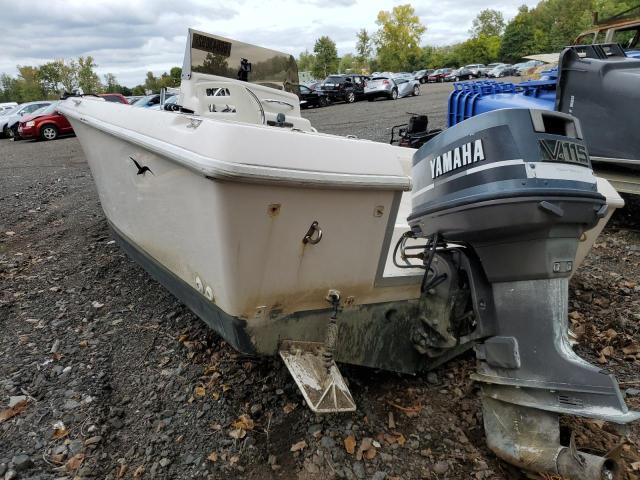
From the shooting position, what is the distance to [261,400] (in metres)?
2.38

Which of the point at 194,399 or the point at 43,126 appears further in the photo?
the point at 43,126

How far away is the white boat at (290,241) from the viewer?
176 cm

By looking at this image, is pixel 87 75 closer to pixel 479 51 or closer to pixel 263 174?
pixel 479 51

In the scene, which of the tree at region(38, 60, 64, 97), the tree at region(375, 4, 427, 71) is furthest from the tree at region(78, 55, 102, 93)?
the tree at region(375, 4, 427, 71)

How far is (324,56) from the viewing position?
5741 centimetres

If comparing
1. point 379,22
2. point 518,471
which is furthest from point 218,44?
point 379,22

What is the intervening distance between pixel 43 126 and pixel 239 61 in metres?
12.9

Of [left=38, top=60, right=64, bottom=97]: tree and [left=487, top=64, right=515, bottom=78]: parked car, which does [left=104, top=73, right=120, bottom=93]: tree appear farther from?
[left=487, top=64, right=515, bottom=78]: parked car


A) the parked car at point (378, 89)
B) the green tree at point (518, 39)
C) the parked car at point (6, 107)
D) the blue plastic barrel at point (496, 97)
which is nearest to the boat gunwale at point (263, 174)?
the blue plastic barrel at point (496, 97)

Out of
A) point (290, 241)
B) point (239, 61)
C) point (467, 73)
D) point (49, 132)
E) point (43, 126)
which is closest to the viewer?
point (290, 241)

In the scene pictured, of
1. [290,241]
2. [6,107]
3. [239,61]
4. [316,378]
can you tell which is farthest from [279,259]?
[6,107]

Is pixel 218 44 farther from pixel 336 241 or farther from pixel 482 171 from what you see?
pixel 482 171

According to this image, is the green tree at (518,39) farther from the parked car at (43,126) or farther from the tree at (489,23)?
the parked car at (43,126)

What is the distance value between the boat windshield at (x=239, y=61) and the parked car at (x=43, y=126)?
12108 mm
